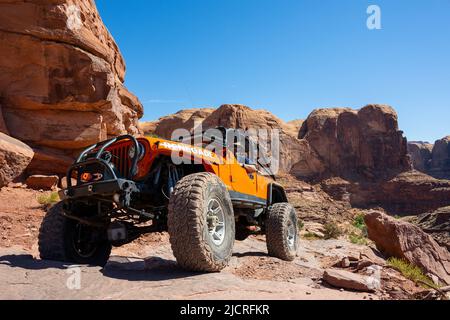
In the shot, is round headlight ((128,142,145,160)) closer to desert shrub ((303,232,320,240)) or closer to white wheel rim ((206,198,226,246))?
white wheel rim ((206,198,226,246))

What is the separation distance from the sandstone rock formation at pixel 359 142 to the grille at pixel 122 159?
5365 centimetres

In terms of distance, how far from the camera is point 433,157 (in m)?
94.6

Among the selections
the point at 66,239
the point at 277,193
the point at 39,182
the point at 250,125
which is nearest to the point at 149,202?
the point at 66,239

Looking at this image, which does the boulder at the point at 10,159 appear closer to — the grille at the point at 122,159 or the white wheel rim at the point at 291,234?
the grille at the point at 122,159

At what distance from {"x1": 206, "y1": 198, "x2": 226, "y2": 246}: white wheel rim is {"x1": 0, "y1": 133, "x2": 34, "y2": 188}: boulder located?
8.37 meters

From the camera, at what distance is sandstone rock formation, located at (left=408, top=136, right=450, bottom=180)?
87.7 meters

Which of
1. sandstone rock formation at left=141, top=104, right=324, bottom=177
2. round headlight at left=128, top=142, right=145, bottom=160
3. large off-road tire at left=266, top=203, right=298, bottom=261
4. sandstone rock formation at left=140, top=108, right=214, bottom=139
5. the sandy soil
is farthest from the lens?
sandstone rock formation at left=140, top=108, right=214, bottom=139

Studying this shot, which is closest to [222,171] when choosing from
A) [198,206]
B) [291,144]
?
[198,206]

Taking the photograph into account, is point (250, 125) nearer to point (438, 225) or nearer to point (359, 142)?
point (359, 142)

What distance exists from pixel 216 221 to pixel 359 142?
2354 inches

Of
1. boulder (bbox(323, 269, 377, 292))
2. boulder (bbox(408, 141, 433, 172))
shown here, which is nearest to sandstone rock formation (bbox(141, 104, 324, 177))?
boulder (bbox(323, 269, 377, 292))

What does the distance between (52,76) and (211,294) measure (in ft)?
41.9

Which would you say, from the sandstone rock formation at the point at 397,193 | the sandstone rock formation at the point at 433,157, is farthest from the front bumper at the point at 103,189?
the sandstone rock formation at the point at 433,157
